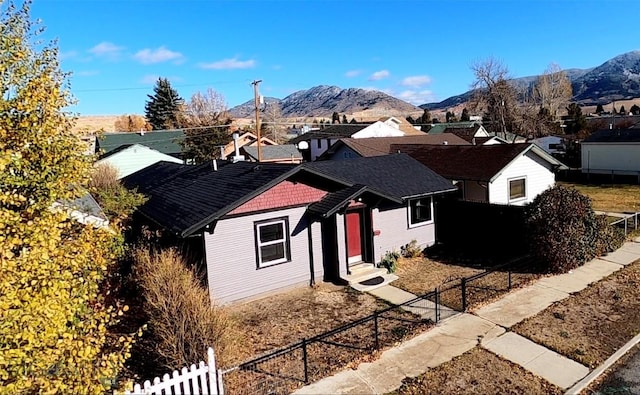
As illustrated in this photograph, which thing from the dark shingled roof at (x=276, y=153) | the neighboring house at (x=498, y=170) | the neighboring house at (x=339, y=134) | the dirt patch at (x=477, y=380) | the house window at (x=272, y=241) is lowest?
the dirt patch at (x=477, y=380)

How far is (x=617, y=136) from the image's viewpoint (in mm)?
37469

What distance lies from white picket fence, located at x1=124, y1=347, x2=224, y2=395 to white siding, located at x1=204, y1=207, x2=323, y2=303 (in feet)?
18.3

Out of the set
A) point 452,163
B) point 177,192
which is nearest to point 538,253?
point 452,163

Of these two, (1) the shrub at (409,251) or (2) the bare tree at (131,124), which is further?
(2) the bare tree at (131,124)

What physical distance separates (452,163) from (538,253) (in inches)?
419

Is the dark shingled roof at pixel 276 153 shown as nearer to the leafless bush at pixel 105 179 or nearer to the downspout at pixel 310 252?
the leafless bush at pixel 105 179

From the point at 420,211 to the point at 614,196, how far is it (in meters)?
20.4

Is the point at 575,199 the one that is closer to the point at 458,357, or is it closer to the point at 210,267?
the point at 458,357

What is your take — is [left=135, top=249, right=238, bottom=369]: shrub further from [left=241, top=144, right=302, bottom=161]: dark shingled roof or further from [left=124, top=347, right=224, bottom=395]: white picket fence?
[left=241, top=144, right=302, bottom=161]: dark shingled roof

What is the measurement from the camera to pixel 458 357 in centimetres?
921

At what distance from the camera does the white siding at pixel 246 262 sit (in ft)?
42.0

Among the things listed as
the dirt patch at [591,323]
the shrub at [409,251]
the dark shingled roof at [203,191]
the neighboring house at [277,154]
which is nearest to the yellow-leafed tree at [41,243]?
the dark shingled roof at [203,191]

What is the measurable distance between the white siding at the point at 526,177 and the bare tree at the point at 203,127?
29.4 m

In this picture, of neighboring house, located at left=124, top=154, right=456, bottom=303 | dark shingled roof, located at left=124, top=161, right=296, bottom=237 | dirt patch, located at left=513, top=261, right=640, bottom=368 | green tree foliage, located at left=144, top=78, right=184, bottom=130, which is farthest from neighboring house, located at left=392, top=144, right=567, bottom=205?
green tree foliage, located at left=144, top=78, right=184, bottom=130
